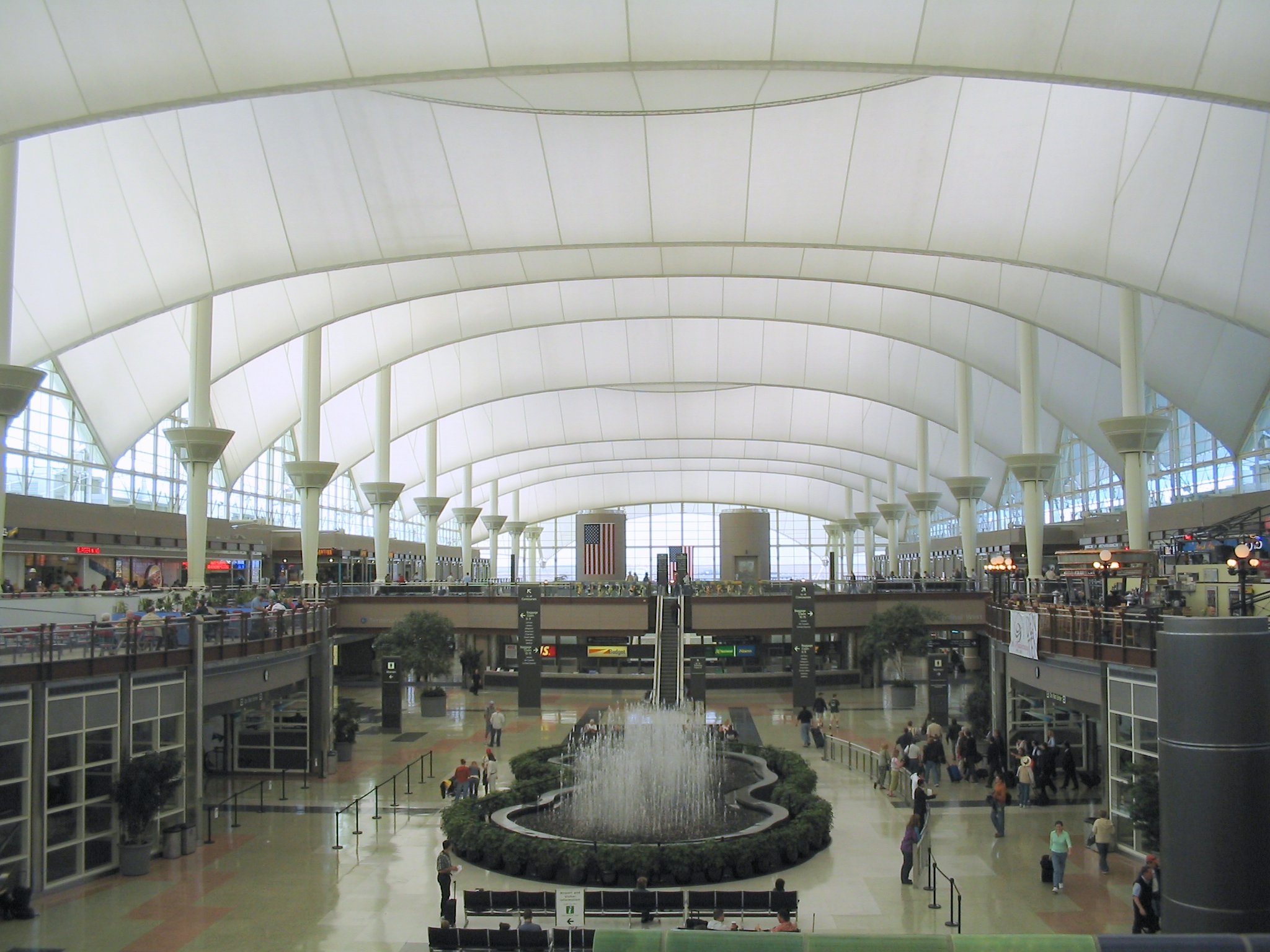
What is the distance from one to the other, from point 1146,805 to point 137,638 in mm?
16173

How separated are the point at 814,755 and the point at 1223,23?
19235mm

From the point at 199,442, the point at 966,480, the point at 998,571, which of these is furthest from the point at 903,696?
the point at 199,442

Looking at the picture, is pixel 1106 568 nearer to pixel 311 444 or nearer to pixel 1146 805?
pixel 1146 805

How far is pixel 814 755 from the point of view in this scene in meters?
28.0

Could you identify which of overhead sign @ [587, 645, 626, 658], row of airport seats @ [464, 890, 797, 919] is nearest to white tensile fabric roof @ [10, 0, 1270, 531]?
row of airport seats @ [464, 890, 797, 919]

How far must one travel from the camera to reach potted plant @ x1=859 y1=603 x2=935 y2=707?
3859 cm

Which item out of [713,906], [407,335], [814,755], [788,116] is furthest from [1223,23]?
[407,335]

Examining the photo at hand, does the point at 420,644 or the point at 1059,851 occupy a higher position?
the point at 420,644

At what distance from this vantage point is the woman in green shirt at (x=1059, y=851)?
15320mm

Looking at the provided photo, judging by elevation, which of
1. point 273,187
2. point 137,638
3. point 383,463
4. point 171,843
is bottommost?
point 171,843

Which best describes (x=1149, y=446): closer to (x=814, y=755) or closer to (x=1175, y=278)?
(x=1175, y=278)

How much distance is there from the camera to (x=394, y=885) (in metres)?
16.1

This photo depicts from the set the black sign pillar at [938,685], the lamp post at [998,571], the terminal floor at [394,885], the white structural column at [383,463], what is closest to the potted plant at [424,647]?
the white structural column at [383,463]

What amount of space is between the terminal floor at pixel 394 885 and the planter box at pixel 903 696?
48.7ft
